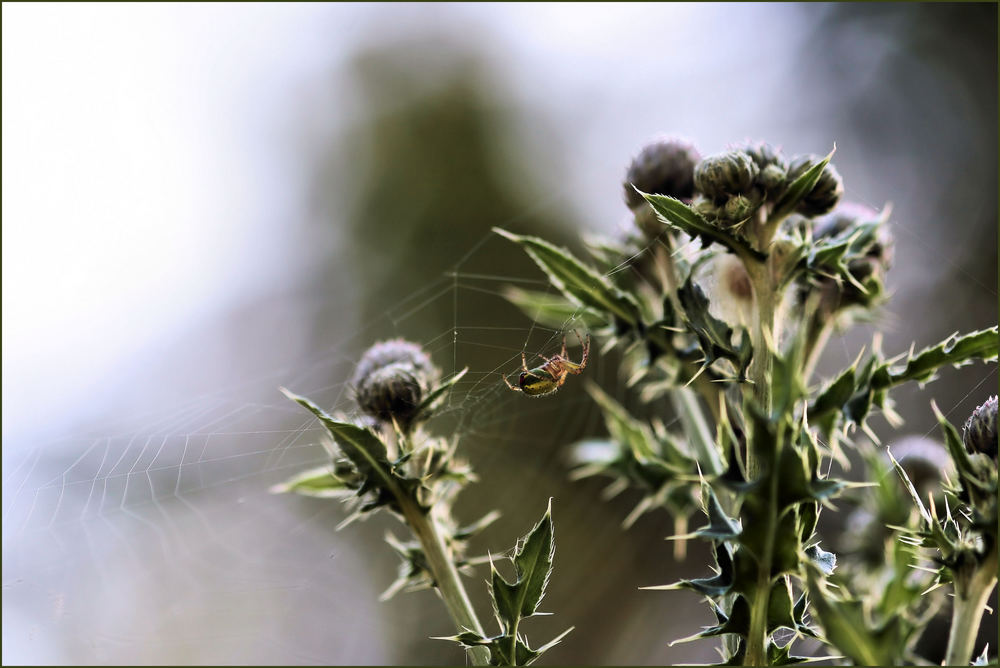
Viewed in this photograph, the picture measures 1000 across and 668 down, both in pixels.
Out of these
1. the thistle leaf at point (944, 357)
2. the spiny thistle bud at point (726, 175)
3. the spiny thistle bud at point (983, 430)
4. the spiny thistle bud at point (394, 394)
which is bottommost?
the spiny thistle bud at point (983, 430)

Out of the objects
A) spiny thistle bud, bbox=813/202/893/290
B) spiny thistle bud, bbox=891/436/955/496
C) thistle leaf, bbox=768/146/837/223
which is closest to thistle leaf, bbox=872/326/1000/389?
thistle leaf, bbox=768/146/837/223

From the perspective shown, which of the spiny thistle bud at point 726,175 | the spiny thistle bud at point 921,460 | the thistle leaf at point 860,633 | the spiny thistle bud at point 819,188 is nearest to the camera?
the thistle leaf at point 860,633

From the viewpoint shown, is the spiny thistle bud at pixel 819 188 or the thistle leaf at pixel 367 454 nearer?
the thistle leaf at pixel 367 454

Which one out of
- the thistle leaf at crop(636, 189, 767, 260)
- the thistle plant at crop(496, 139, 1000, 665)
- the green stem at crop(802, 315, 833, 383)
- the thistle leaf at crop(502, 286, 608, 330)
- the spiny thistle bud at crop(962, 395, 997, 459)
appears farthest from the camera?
the thistle leaf at crop(502, 286, 608, 330)

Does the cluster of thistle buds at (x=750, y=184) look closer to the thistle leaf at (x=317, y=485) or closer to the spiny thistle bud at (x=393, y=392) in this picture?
the spiny thistle bud at (x=393, y=392)

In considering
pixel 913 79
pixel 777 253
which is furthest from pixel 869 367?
pixel 913 79

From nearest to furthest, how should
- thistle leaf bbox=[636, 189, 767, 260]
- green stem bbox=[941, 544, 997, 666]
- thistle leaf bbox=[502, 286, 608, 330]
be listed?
green stem bbox=[941, 544, 997, 666] < thistle leaf bbox=[636, 189, 767, 260] < thistle leaf bbox=[502, 286, 608, 330]

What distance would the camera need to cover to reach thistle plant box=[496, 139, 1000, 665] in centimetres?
140

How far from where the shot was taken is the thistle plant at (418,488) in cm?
177

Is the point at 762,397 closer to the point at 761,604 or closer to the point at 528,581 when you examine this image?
the point at 761,604

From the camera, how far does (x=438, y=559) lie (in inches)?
80.0

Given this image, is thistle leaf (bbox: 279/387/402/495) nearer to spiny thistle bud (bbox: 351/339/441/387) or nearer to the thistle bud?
spiny thistle bud (bbox: 351/339/441/387)

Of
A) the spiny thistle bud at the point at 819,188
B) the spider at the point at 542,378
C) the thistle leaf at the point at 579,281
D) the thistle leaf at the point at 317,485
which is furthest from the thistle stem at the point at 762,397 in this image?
the thistle leaf at the point at 317,485

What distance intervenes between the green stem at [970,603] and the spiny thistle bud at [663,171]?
1432 millimetres
